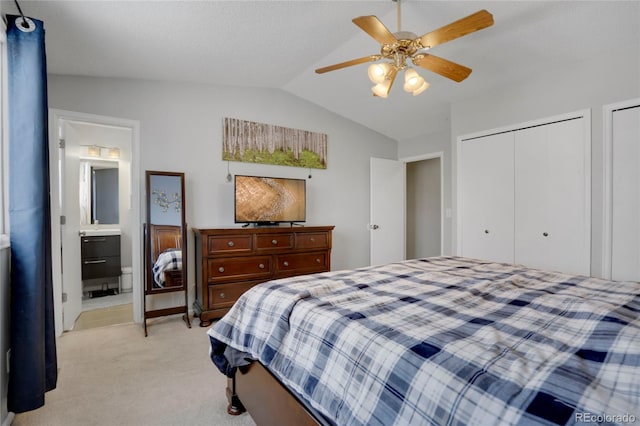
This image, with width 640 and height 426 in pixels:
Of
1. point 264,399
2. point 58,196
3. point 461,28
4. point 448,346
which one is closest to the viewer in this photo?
point 448,346

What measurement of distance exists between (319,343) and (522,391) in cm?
63

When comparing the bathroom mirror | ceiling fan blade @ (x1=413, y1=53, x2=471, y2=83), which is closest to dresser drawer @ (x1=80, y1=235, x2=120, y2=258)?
the bathroom mirror

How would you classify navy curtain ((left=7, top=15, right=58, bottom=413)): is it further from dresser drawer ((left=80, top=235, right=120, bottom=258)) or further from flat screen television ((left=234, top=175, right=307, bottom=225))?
dresser drawer ((left=80, top=235, right=120, bottom=258))

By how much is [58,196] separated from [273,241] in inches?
81.7

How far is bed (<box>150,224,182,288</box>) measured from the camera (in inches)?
122

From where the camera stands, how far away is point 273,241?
347 centimetres

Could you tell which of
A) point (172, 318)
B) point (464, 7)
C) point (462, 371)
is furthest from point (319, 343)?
point (172, 318)

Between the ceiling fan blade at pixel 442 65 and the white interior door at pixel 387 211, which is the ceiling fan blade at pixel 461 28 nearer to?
the ceiling fan blade at pixel 442 65

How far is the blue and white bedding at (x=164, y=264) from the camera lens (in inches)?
122

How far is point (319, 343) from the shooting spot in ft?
3.67

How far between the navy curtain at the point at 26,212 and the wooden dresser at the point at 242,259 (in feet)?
4.86

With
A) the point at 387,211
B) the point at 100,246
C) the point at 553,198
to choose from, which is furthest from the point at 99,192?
the point at 553,198

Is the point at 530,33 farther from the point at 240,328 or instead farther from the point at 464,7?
the point at 240,328

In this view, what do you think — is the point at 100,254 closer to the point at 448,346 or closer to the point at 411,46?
the point at 411,46
